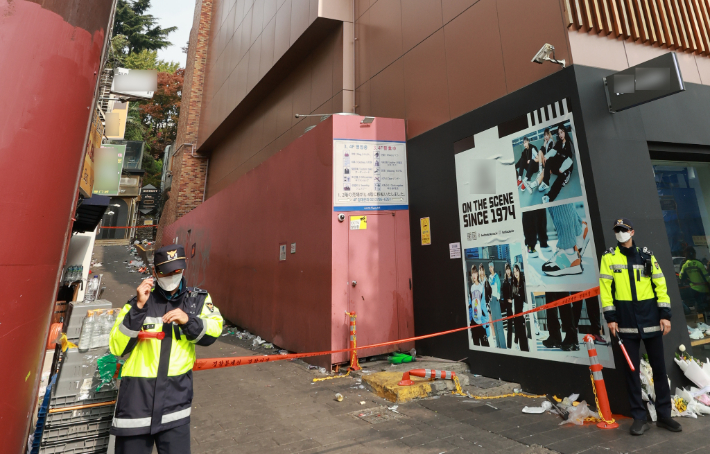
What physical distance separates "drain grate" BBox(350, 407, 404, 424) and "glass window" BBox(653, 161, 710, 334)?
4.13 meters

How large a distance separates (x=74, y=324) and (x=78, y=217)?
265 inches

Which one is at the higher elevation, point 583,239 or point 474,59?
point 474,59

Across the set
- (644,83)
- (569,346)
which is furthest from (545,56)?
(569,346)

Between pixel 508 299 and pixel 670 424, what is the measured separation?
205cm

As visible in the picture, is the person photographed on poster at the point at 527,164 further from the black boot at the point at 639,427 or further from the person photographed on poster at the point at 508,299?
the black boot at the point at 639,427

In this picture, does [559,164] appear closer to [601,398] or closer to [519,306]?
[519,306]

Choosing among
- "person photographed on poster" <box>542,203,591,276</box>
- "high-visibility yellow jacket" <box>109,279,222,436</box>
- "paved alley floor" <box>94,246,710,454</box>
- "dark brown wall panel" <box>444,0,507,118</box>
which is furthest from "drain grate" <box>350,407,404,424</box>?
"dark brown wall panel" <box>444,0,507,118</box>

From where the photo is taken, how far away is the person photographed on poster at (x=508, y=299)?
5.11 m

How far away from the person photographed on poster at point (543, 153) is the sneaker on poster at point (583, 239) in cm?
81

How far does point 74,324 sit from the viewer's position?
3.11m

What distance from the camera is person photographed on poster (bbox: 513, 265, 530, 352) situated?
16.2ft

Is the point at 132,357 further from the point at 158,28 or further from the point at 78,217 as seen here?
the point at 158,28

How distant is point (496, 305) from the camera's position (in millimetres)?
5305

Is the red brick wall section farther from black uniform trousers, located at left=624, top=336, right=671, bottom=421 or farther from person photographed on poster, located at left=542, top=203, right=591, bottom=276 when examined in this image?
black uniform trousers, located at left=624, top=336, right=671, bottom=421
